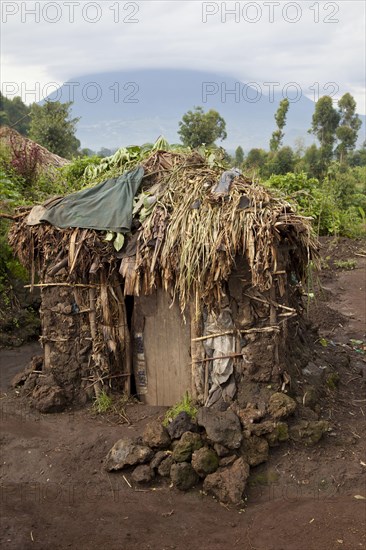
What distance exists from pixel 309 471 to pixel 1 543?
3.10m

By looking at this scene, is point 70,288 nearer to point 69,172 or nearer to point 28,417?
point 28,417

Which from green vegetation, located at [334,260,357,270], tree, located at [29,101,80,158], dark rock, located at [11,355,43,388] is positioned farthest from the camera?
tree, located at [29,101,80,158]

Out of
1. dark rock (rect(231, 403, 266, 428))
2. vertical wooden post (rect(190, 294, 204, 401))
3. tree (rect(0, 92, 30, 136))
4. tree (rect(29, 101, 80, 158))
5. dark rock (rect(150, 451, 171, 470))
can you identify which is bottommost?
dark rock (rect(150, 451, 171, 470))

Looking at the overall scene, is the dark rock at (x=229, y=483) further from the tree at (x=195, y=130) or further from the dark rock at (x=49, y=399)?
the tree at (x=195, y=130)

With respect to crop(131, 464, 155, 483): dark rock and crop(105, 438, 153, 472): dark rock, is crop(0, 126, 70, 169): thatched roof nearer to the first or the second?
crop(105, 438, 153, 472): dark rock

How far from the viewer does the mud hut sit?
646 cm

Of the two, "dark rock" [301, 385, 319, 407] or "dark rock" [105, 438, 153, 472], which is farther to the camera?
"dark rock" [301, 385, 319, 407]

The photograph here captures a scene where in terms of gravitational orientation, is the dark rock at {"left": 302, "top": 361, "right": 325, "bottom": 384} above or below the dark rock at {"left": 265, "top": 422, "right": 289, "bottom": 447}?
above

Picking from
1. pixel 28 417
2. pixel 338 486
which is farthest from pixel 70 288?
pixel 338 486

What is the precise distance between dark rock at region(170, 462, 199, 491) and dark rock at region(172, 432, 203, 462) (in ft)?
0.29

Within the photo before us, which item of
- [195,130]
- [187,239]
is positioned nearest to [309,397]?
[187,239]

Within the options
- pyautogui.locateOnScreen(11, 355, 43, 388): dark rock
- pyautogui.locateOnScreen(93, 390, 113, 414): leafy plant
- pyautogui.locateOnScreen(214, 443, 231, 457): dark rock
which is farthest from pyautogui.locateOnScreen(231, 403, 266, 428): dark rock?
pyautogui.locateOnScreen(11, 355, 43, 388): dark rock

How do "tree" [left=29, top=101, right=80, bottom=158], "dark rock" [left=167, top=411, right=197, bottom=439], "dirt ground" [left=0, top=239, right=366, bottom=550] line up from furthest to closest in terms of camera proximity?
"tree" [left=29, top=101, right=80, bottom=158] → "dark rock" [left=167, top=411, right=197, bottom=439] → "dirt ground" [left=0, top=239, right=366, bottom=550]

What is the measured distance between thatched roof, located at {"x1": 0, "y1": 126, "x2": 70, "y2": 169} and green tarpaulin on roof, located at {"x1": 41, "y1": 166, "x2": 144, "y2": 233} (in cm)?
768
